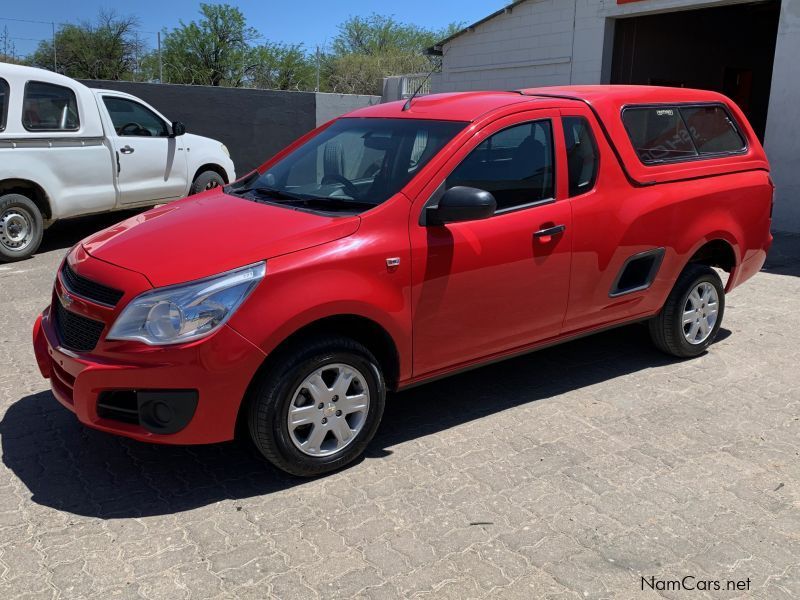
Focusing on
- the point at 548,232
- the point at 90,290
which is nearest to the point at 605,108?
the point at 548,232

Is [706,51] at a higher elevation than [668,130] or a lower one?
higher

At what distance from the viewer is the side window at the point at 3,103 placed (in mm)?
8031

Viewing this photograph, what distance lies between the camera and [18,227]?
27.5 feet

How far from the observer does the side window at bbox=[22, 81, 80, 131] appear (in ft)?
27.2

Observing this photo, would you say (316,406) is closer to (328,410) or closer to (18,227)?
(328,410)

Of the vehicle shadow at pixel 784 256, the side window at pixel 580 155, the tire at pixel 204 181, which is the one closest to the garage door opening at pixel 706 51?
the vehicle shadow at pixel 784 256

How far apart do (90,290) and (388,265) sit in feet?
4.62

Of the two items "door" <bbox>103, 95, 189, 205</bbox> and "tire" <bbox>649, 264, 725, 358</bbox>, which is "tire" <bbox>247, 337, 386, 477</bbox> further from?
"door" <bbox>103, 95, 189, 205</bbox>

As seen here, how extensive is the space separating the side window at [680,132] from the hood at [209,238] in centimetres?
221

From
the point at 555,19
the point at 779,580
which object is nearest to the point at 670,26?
the point at 555,19

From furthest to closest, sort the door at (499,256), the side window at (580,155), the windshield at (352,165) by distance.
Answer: the side window at (580,155), the windshield at (352,165), the door at (499,256)

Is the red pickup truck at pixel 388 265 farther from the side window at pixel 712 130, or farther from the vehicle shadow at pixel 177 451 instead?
the vehicle shadow at pixel 177 451

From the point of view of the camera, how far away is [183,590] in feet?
9.46

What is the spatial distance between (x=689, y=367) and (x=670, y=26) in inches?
494
